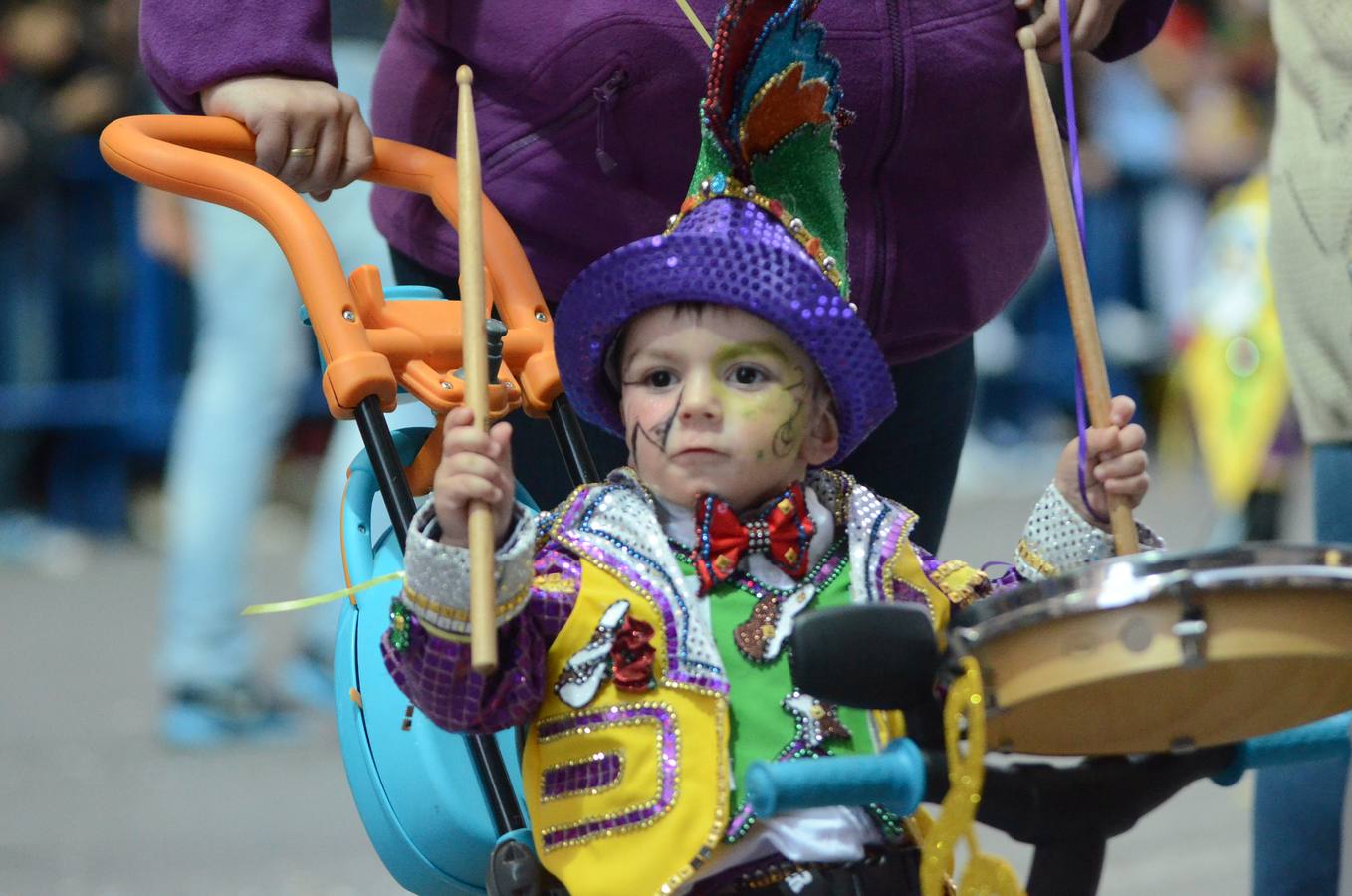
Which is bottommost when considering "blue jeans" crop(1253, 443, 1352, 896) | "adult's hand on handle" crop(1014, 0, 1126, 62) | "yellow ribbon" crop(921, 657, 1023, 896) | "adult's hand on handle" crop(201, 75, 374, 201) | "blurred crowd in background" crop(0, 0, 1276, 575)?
"yellow ribbon" crop(921, 657, 1023, 896)

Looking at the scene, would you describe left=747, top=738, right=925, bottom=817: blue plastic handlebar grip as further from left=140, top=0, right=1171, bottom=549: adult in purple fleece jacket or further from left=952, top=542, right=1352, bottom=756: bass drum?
left=140, top=0, right=1171, bottom=549: adult in purple fleece jacket

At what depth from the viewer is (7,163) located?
7.29 metres

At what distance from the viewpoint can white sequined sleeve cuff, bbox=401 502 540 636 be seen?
188 cm

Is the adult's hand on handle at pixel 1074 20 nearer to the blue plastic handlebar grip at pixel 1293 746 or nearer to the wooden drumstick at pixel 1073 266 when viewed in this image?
the wooden drumstick at pixel 1073 266

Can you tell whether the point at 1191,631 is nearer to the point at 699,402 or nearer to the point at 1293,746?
the point at 1293,746

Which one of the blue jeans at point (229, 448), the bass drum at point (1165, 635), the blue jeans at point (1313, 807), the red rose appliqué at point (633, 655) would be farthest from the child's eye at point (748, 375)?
the blue jeans at point (229, 448)

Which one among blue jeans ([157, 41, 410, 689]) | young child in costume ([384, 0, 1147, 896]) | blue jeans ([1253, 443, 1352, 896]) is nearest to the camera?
young child in costume ([384, 0, 1147, 896])

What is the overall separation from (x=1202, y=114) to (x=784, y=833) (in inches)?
349

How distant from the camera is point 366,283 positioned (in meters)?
2.38

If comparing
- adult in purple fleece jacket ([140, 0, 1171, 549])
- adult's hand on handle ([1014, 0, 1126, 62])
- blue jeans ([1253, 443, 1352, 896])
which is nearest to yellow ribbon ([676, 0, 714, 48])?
adult in purple fleece jacket ([140, 0, 1171, 549])

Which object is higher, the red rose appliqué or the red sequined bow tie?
the red sequined bow tie

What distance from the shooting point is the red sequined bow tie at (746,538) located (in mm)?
2092

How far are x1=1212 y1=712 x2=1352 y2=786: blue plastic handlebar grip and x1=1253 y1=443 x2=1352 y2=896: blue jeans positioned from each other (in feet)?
3.70

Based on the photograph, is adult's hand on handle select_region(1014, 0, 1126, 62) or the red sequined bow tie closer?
the red sequined bow tie
